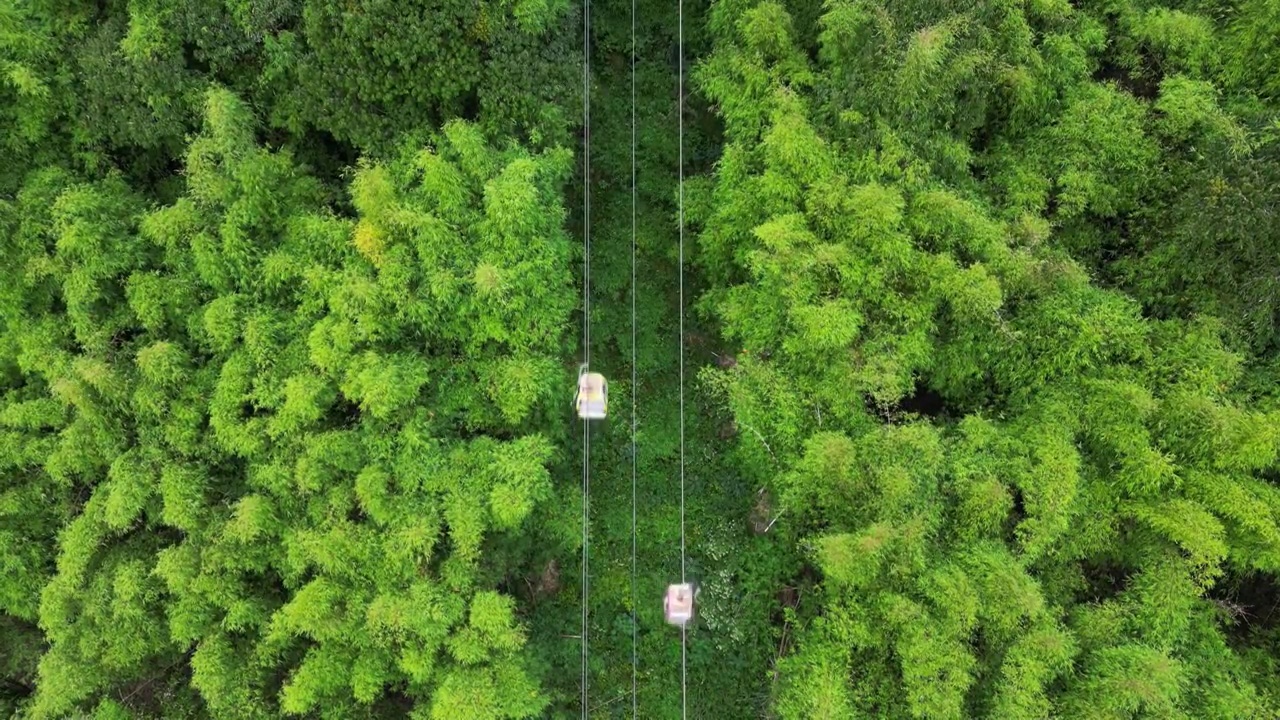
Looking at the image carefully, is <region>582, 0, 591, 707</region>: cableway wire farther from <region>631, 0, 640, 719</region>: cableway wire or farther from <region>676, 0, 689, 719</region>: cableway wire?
<region>676, 0, 689, 719</region>: cableway wire

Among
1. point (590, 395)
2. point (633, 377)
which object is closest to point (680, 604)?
point (590, 395)

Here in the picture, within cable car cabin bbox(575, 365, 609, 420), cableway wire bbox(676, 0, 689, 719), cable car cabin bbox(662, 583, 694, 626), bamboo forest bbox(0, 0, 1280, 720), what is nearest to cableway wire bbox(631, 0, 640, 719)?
cable car cabin bbox(662, 583, 694, 626)

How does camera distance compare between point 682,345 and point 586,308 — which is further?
point 682,345

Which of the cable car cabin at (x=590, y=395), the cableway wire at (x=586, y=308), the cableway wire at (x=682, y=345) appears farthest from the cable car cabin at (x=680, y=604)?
the cable car cabin at (x=590, y=395)

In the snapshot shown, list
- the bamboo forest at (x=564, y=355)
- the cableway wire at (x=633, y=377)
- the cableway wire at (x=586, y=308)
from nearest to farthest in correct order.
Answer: the bamboo forest at (x=564, y=355)
the cableway wire at (x=586, y=308)
the cableway wire at (x=633, y=377)

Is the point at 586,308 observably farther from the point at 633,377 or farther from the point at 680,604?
the point at 680,604

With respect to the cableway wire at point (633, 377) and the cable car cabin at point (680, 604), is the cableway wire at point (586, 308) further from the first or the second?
the cable car cabin at point (680, 604)
